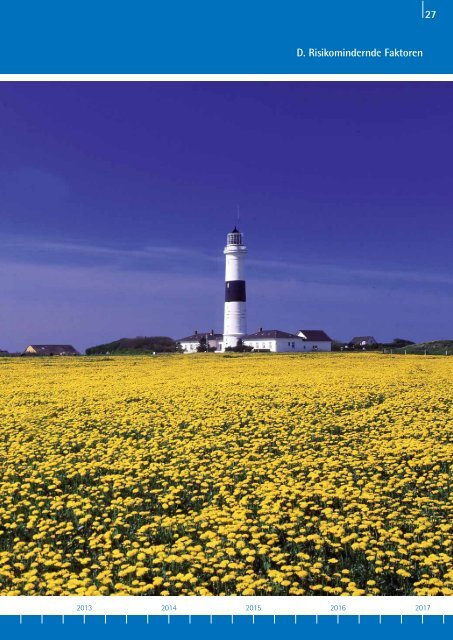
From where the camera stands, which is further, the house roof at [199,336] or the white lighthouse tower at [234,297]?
the house roof at [199,336]

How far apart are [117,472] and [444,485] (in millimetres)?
4645

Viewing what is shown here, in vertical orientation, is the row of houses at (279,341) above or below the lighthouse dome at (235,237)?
below

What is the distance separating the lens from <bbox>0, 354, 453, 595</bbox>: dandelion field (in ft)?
20.0

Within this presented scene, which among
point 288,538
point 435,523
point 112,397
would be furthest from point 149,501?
point 112,397

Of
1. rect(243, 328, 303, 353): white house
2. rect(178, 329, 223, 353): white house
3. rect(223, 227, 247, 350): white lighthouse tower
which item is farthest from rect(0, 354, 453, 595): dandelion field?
rect(178, 329, 223, 353): white house

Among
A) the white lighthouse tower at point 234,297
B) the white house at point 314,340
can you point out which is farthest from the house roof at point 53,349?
the white house at point 314,340

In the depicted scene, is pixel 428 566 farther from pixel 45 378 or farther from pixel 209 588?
pixel 45 378

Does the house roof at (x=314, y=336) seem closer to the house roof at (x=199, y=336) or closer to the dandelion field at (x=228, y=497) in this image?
the house roof at (x=199, y=336)

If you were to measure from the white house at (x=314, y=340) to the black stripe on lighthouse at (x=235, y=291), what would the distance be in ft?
67.8

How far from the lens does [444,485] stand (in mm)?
8805

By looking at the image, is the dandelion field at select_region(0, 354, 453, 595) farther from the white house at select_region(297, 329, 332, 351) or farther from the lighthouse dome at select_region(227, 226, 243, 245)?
the white house at select_region(297, 329, 332, 351)

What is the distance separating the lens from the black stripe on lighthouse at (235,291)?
62125 mm

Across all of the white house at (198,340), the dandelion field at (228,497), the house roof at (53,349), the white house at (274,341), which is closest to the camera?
the dandelion field at (228,497)

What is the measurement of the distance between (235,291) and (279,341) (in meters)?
16.6
